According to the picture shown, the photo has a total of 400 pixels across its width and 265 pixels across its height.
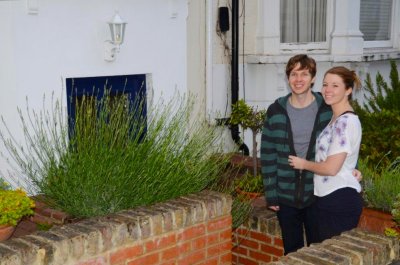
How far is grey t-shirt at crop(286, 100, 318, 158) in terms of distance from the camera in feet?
13.0

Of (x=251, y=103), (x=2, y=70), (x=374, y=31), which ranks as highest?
(x=374, y=31)

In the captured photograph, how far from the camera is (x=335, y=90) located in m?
3.72

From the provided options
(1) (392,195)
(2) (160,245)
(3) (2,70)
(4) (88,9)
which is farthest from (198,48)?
(2) (160,245)

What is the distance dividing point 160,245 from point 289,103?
134cm

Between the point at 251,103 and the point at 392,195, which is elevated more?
the point at 251,103

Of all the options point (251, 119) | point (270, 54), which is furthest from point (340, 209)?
point (270, 54)

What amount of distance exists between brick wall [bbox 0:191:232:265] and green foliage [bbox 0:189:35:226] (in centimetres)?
107

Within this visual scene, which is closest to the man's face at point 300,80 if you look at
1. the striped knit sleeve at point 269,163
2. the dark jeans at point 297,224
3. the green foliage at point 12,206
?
the striped knit sleeve at point 269,163

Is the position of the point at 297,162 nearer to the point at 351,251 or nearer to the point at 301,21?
the point at 351,251

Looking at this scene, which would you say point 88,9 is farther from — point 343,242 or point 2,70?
point 343,242

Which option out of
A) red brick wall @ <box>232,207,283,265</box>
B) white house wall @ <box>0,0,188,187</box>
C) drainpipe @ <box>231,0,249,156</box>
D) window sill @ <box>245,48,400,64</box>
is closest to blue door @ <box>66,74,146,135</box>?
white house wall @ <box>0,0,188,187</box>

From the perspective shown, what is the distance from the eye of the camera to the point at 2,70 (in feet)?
19.9

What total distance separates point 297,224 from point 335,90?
42.8 inches

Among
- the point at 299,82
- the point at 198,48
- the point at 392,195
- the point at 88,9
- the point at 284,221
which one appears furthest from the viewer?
the point at 198,48
